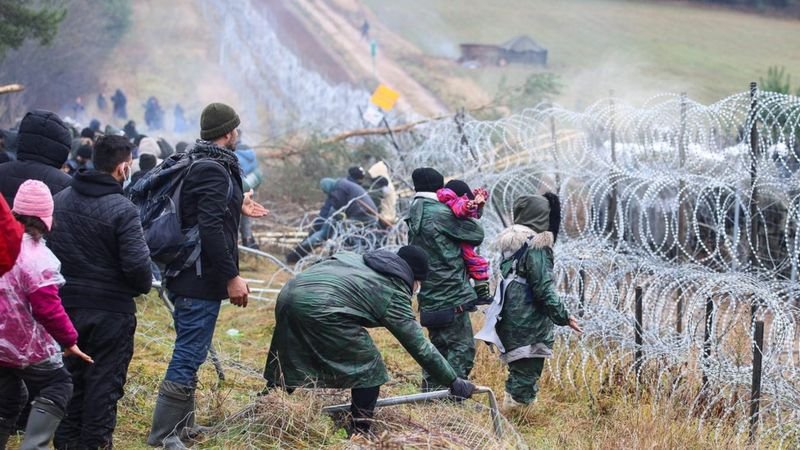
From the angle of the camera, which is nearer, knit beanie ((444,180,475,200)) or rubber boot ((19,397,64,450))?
rubber boot ((19,397,64,450))

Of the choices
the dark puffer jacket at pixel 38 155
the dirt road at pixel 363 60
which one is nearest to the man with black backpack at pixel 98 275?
the dark puffer jacket at pixel 38 155

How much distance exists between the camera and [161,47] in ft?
123

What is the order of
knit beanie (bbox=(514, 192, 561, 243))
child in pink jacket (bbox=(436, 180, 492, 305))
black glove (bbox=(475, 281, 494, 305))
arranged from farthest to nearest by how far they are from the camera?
black glove (bbox=(475, 281, 494, 305)), child in pink jacket (bbox=(436, 180, 492, 305)), knit beanie (bbox=(514, 192, 561, 243))

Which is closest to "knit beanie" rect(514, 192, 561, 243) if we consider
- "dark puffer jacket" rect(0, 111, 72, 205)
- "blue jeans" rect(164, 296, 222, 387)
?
"blue jeans" rect(164, 296, 222, 387)

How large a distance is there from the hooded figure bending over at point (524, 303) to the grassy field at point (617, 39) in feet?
73.3

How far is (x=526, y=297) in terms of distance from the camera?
18.5 feet

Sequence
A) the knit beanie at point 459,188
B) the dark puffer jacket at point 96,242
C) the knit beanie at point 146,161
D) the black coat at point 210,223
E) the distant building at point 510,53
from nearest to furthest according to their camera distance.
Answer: the dark puffer jacket at point 96,242, the black coat at point 210,223, the knit beanie at point 459,188, the knit beanie at point 146,161, the distant building at point 510,53

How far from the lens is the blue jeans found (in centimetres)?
451

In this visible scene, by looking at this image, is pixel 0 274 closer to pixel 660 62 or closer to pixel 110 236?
pixel 110 236

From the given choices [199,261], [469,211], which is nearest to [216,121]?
[199,261]

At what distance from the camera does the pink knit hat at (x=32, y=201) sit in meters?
3.88

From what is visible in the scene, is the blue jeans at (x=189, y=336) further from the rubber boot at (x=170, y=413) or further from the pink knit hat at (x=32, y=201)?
the pink knit hat at (x=32, y=201)

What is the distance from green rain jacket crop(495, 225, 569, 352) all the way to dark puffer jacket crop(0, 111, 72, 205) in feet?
8.80

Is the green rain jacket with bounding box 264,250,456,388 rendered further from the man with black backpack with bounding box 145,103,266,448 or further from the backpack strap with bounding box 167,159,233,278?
the backpack strap with bounding box 167,159,233,278
